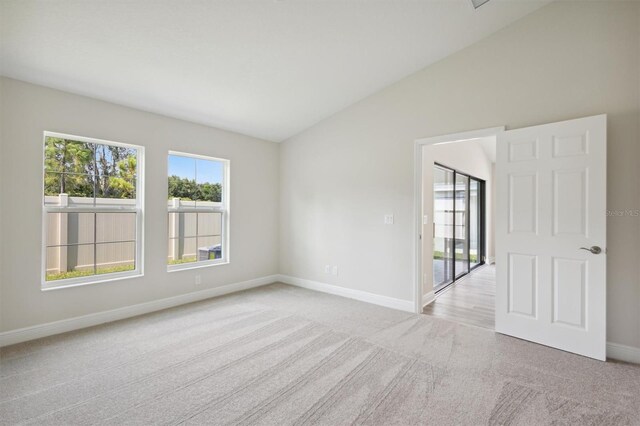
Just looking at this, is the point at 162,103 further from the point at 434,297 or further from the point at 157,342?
the point at 434,297

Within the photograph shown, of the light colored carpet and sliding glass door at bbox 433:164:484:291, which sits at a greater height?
sliding glass door at bbox 433:164:484:291

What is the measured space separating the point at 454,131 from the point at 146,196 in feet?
12.7

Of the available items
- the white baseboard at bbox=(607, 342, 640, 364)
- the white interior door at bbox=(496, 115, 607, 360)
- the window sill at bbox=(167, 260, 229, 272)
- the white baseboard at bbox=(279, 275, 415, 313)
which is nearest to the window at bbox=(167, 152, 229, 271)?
the window sill at bbox=(167, 260, 229, 272)

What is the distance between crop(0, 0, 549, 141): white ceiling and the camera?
2406mm

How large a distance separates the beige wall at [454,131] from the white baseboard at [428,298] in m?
0.39

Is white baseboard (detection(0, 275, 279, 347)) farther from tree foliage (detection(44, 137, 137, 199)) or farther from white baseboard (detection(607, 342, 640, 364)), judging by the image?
white baseboard (detection(607, 342, 640, 364))

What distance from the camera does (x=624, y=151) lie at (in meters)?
2.64

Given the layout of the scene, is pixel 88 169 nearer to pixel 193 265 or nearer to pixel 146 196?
pixel 146 196

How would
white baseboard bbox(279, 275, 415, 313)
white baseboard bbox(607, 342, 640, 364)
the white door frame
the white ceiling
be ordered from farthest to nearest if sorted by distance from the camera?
white baseboard bbox(279, 275, 415, 313)
the white door frame
white baseboard bbox(607, 342, 640, 364)
the white ceiling

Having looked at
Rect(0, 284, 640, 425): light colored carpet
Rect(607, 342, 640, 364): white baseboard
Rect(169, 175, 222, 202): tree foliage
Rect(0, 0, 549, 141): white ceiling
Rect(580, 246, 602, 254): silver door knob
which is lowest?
Rect(0, 284, 640, 425): light colored carpet

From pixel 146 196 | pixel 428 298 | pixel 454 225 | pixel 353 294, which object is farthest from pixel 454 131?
pixel 146 196

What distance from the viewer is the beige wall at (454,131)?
2.65 m

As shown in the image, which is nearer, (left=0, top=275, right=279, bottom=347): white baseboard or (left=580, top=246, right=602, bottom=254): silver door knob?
(left=580, top=246, right=602, bottom=254): silver door knob

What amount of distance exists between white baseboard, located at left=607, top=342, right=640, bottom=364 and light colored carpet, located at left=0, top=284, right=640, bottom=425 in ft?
0.37
